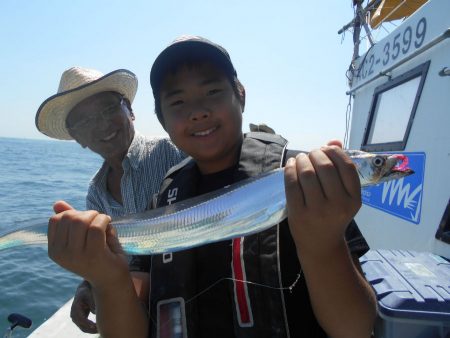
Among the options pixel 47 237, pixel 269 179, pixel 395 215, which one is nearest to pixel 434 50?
pixel 395 215

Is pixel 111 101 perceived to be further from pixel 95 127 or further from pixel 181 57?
pixel 181 57

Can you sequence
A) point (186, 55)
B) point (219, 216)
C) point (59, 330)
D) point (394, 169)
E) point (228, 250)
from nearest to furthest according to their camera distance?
point (394, 169) < point (219, 216) < point (228, 250) < point (186, 55) < point (59, 330)

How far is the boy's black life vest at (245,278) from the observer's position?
73.4 inches

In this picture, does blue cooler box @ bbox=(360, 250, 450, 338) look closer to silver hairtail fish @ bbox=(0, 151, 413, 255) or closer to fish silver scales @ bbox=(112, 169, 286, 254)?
silver hairtail fish @ bbox=(0, 151, 413, 255)

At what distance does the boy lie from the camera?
1.57m

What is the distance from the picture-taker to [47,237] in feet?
6.74

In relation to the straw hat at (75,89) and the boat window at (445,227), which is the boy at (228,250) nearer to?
the straw hat at (75,89)

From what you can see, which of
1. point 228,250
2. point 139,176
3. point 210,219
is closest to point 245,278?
point 228,250

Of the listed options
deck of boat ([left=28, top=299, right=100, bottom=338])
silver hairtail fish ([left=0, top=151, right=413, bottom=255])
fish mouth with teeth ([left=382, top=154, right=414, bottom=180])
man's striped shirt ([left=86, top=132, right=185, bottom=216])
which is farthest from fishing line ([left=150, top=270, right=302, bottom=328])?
deck of boat ([left=28, top=299, right=100, bottom=338])

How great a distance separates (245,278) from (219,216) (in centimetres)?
39

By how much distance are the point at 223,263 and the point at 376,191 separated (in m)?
3.82

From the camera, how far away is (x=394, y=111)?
17.2 ft

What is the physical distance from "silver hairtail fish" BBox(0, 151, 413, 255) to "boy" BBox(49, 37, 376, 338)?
94mm

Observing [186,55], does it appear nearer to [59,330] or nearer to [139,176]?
[139,176]
